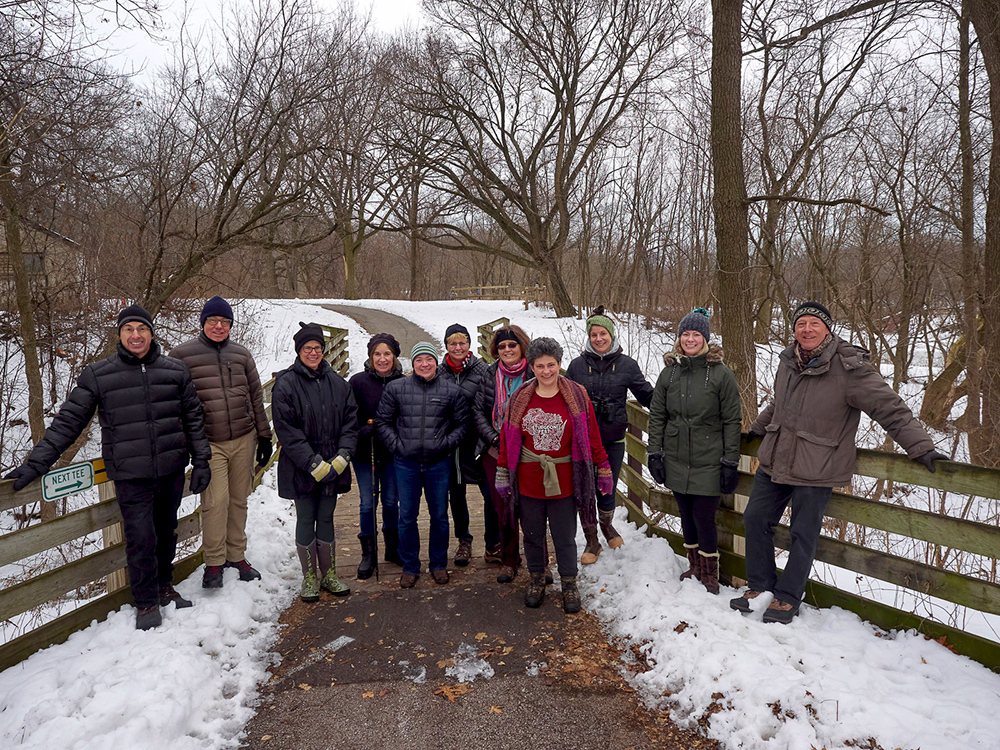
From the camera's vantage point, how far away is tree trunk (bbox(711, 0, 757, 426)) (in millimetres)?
6422

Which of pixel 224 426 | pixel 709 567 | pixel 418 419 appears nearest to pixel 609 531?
pixel 709 567

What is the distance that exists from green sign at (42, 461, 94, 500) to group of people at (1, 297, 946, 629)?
0.42ft

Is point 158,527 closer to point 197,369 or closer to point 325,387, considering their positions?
point 197,369

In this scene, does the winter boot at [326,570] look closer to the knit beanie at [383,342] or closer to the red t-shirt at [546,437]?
the knit beanie at [383,342]

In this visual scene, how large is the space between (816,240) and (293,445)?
41.7 ft

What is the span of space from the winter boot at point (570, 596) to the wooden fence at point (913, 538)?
1064mm

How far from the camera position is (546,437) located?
397 cm

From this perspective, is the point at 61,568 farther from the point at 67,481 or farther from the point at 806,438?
the point at 806,438

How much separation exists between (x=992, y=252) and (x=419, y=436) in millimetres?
7447

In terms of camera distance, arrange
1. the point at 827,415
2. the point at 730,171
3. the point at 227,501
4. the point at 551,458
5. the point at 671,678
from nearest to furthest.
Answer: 1. the point at 671,678
2. the point at 827,415
3. the point at 551,458
4. the point at 227,501
5. the point at 730,171

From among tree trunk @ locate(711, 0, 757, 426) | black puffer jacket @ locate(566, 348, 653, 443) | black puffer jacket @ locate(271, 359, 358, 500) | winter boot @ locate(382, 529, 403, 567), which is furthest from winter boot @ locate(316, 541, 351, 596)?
tree trunk @ locate(711, 0, 757, 426)

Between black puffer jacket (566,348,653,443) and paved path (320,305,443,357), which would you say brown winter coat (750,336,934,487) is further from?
paved path (320,305,443,357)

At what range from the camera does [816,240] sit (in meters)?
13.1

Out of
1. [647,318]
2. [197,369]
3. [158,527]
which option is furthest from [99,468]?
[647,318]
